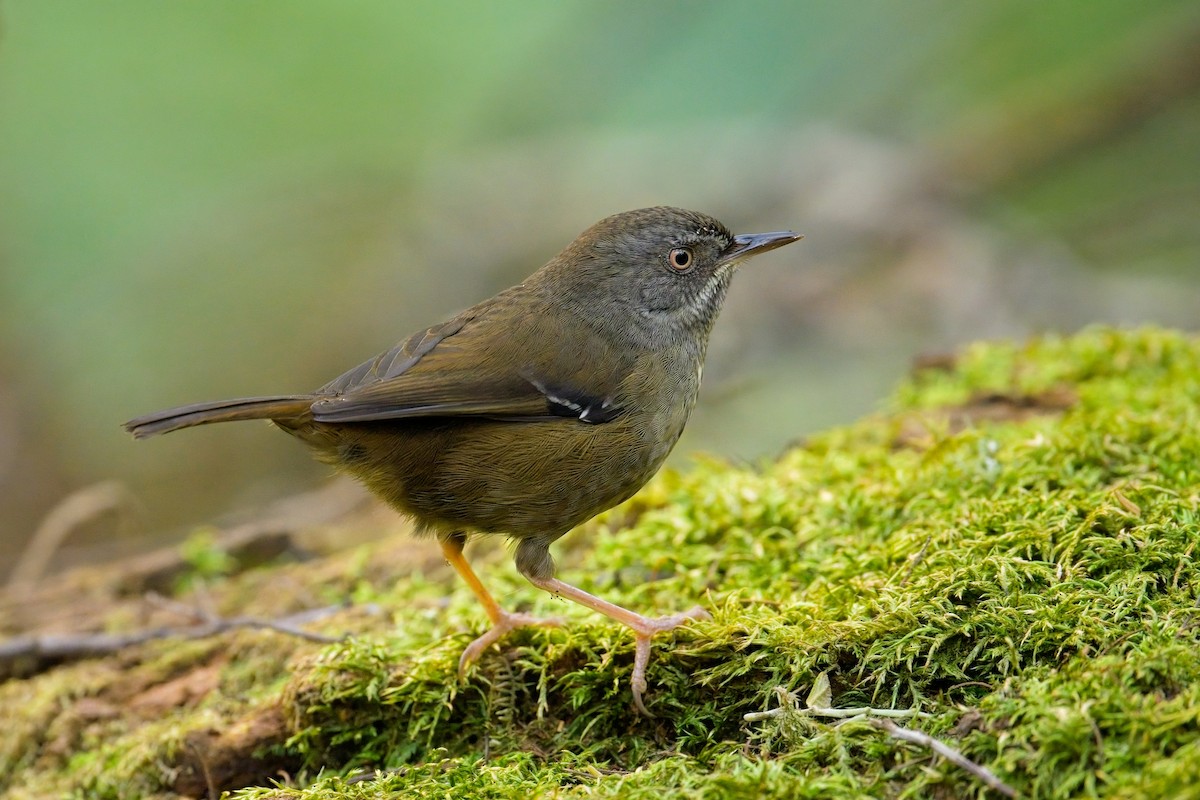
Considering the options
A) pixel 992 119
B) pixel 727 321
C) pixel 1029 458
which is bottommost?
pixel 1029 458

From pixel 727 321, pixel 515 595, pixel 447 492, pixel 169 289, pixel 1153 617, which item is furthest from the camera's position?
pixel 169 289

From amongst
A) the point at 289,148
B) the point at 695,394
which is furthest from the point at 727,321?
the point at 289,148

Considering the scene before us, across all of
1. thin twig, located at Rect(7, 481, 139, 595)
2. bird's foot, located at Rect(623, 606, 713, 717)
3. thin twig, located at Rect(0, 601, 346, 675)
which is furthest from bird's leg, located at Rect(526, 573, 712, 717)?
thin twig, located at Rect(7, 481, 139, 595)

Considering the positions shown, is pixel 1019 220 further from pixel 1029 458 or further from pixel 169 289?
pixel 169 289

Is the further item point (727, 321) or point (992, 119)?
point (992, 119)

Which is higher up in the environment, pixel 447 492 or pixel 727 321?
pixel 727 321

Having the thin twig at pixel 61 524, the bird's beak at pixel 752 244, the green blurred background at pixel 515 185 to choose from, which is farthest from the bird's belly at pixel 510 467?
the green blurred background at pixel 515 185

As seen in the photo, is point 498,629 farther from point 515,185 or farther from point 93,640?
point 515,185

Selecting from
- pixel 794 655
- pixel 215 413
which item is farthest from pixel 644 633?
pixel 215 413

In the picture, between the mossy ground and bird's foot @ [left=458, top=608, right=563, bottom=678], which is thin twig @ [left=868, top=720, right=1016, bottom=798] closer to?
the mossy ground
